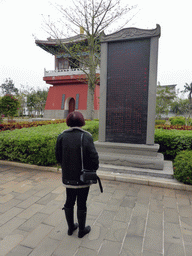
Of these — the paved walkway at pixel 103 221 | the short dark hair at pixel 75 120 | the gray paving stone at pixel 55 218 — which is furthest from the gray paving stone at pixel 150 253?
the short dark hair at pixel 75 120

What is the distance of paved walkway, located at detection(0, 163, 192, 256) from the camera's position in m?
2.22

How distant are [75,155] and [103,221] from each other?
1282mm

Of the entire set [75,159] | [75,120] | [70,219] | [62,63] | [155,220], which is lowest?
[155,220]

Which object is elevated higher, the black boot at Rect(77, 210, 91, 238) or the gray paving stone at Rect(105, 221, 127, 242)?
the black boot at Rect(77, 210, 91, 238)

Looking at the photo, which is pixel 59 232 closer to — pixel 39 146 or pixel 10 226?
pixel 10 226

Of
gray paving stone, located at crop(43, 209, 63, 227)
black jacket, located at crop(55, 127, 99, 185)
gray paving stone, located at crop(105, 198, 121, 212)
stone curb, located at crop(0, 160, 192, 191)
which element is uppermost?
black jacket, located at crop(55, 127, 99, 185)

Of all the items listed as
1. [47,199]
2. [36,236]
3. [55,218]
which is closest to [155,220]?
[55,218]

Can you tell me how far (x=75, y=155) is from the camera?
7.25 feet

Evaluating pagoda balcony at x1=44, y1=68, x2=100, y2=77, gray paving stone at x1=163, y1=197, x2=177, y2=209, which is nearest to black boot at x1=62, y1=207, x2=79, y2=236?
gray paving stone at x1=163, y1=197, x2=177, y2=209

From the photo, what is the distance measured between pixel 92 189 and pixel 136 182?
1083 mm

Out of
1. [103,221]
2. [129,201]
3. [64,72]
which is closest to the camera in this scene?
[103,221]

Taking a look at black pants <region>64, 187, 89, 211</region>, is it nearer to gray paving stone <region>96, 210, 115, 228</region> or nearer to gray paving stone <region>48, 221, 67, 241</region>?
gray paving stone <region>48, 221, 67, 241</region>

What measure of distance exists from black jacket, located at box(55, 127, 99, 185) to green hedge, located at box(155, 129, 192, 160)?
453 centimetres

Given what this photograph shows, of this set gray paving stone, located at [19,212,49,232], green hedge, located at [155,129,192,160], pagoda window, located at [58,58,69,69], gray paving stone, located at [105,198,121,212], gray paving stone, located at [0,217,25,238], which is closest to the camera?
gray paving stone, located at [0,217,25,238]
